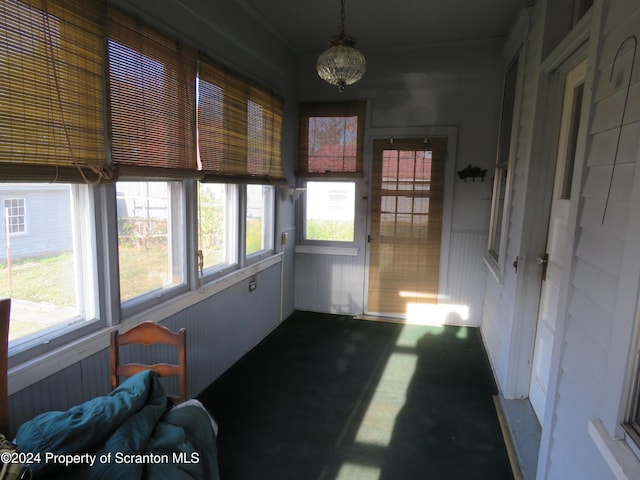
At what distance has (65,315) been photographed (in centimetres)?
177

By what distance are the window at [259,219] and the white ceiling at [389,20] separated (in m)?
1.48

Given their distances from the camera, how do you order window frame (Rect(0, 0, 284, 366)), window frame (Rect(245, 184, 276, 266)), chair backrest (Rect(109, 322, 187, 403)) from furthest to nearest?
window frame (Rect(245, 184, 276, 266))
chair backrest (Rect(109, 322, 187, 403))
window frame (Rect(0, 0, 284, 366))

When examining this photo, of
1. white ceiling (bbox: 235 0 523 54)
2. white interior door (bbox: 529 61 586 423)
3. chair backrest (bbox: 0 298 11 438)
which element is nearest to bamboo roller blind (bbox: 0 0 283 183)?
chair backrest (bbox: 0 298 11 438)

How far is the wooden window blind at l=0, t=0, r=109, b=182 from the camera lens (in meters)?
1.38

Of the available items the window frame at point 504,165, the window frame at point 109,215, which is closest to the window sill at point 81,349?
the window frame at point 109,215

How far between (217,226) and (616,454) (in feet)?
8.51

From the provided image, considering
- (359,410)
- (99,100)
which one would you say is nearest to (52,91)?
(99,100)

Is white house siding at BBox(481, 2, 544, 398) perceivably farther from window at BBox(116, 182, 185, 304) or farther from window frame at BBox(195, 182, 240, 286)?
window at BBox(116, 182, 185, 304)

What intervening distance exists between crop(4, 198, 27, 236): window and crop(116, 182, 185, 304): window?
46 cm

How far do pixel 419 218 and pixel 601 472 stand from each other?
3093 millimetres

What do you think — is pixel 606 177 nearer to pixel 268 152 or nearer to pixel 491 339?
pixel 491 339

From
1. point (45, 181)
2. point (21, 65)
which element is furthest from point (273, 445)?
point (21, 65)

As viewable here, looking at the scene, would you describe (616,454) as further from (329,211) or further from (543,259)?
(329,211)

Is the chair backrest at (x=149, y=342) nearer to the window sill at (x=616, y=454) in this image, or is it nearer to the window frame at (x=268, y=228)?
the window sill at (x=616, y=454)
